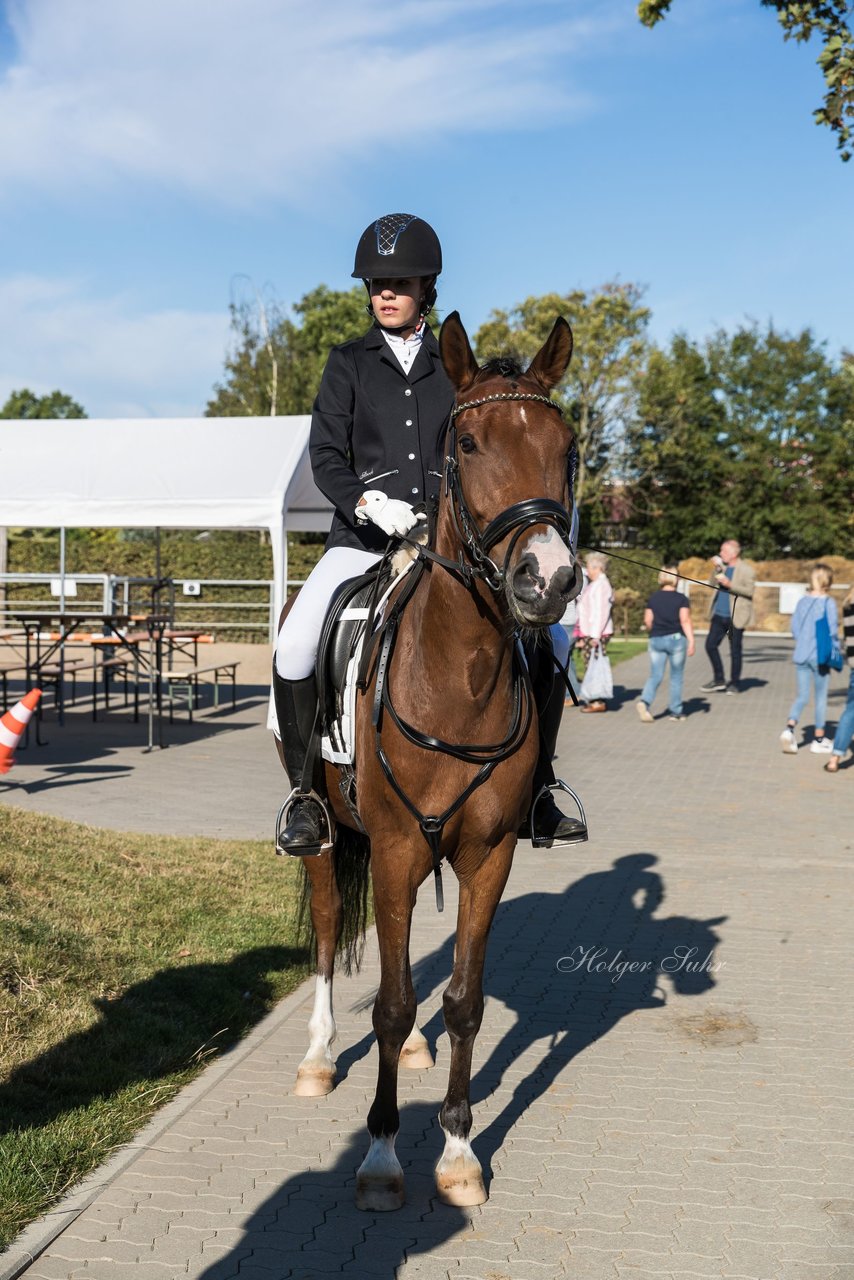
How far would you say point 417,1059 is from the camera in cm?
523

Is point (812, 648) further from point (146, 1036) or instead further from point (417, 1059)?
point (146, 1036)

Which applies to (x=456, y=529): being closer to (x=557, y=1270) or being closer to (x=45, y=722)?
(x=557, y=1270)

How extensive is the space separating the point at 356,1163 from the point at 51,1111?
3.74 ft

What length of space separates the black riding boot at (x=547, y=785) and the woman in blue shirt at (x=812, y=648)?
10204 mm

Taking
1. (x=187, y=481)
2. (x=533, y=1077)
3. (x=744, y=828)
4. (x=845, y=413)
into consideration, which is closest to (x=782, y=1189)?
(x=533, y=1077)

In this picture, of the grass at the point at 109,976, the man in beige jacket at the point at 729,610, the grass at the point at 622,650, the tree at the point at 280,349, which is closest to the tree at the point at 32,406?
the tree at the point at 280,349

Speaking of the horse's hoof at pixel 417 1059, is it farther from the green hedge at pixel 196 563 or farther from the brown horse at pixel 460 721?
the green hedge at pixel 196 563

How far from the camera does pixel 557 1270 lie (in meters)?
3.59

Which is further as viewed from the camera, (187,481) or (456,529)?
(187,481)

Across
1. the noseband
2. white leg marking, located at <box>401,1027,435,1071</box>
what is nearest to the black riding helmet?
the noseband

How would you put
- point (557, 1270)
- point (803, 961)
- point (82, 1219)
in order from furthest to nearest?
1. point (803, 961)
2. point (82, 1219)
3. point (557, 1270)

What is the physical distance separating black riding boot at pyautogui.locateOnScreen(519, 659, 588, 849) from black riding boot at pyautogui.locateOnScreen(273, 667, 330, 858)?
2.63 ft

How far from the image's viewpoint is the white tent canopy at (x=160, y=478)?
14.5 meters

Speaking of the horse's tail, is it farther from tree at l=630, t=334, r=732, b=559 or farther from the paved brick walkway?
tree at l=630, t=334, r=732, b=559
